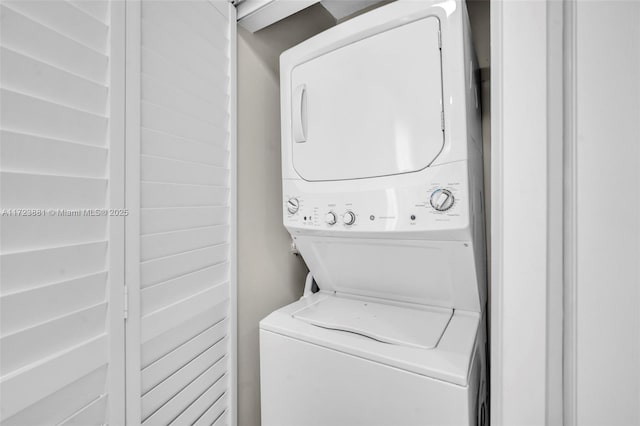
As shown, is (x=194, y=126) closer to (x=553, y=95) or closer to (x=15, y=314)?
(x=15, y=314)

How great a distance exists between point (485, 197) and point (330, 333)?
1241 mm

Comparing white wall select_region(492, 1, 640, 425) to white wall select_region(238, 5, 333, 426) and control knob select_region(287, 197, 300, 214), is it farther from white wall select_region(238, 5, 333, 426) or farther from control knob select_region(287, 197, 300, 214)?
white wall select_region(238, 5, 333, 426)

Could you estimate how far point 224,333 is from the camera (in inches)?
58.1

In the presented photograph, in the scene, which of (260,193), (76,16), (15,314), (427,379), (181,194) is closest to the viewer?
(15,314)

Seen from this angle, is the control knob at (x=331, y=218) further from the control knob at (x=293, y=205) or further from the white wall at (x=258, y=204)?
the white wall at (x=258, y=204)

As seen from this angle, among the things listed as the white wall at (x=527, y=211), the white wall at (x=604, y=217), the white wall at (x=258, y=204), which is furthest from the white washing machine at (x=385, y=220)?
the white wall at (x=604, y=217)

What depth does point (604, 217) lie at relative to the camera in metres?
0.37

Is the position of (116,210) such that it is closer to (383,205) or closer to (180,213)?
(180,213)

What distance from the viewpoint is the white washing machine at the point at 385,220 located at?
110 cm

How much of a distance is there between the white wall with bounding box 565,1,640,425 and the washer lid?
0.80 m

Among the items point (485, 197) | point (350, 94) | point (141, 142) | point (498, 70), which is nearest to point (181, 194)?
point (141, 142)

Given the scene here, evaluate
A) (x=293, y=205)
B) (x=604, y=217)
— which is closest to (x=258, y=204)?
(x=293, y=205)

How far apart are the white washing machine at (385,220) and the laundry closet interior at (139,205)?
0.33ft

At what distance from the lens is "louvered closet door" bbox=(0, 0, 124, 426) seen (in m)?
0.72
